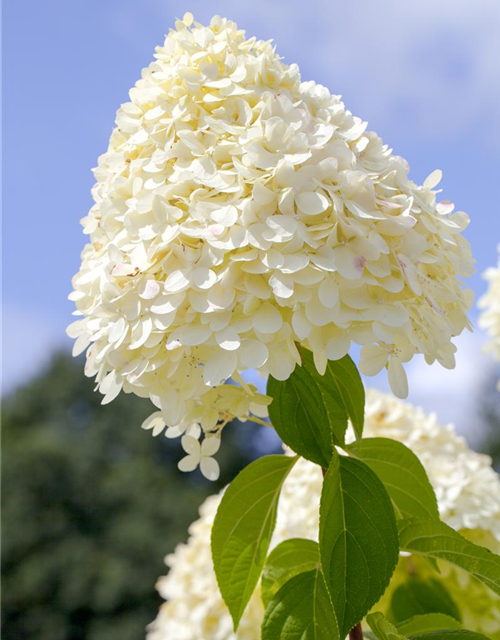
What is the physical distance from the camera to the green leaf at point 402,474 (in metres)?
1.03

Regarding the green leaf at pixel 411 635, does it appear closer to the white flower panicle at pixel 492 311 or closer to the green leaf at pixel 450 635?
the green leaf at pixel 450 635

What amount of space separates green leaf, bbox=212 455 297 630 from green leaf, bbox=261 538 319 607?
4 cm

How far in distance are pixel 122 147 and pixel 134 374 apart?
Result: 294 millimetres

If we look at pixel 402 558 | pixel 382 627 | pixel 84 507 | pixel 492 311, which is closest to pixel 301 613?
pixel 382 627

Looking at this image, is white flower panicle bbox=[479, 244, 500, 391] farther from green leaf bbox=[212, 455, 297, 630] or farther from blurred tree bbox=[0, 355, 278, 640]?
blurred tree bbox=[0, 355, 278, 640]

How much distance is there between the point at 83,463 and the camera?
1309cm

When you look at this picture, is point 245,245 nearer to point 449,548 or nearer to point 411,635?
point 449,548

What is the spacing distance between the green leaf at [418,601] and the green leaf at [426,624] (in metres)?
0.31

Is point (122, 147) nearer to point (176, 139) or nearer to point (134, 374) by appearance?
point (176, 139)

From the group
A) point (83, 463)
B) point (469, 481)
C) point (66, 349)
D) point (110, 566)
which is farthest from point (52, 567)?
point (469, 481)

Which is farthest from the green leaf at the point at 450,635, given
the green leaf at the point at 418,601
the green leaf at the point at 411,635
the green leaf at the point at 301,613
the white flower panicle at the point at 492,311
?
the white flower panicle at the point at 492,311

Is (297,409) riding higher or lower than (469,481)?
lower

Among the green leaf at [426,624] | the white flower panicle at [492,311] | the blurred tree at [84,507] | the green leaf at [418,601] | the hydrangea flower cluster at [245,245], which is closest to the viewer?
the hydrangea flower cluster at [245,245]

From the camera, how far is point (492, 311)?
2760mm
